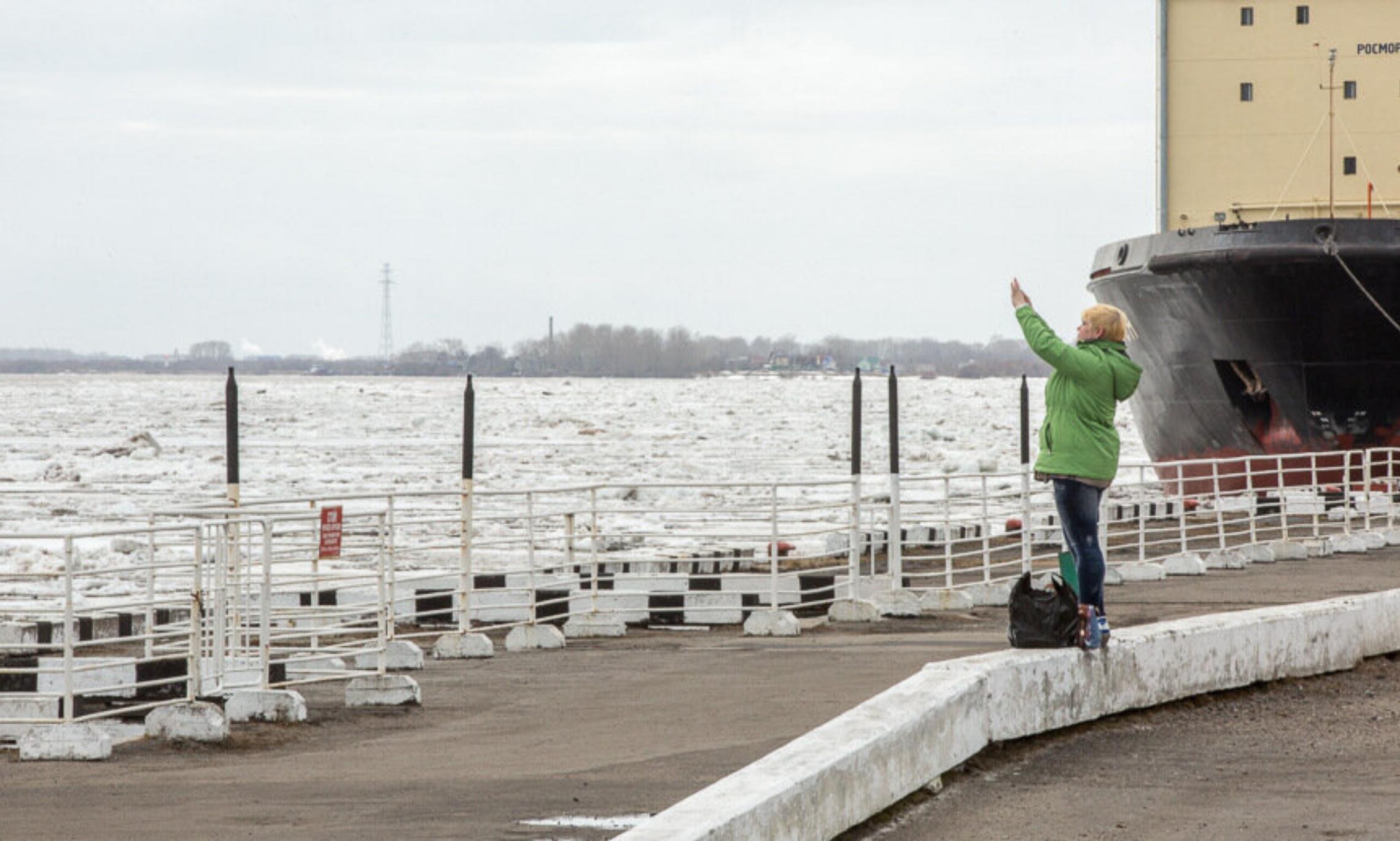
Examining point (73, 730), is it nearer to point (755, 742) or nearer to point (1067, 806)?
point (755, 742)

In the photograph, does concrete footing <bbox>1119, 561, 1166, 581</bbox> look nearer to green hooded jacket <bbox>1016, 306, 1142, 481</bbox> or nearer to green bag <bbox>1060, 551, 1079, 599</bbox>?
green bag <bbox>1060, 551, 1079, 599</bbox>

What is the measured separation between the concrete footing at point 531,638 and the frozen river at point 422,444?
3122mm

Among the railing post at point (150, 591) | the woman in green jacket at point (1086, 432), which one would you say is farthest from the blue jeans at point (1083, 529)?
the railing post at point (150, 591)

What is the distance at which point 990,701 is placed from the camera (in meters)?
7.79

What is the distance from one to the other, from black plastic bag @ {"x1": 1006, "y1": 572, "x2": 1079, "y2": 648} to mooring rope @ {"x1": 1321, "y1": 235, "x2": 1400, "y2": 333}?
864 inches

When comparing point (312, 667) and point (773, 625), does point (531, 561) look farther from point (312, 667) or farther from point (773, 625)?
point (773, 625)

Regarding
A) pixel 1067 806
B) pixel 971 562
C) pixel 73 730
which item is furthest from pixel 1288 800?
pixel 971 562

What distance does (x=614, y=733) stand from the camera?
840 cm

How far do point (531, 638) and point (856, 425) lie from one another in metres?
6.19

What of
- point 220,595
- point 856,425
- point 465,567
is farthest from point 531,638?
point 856,425

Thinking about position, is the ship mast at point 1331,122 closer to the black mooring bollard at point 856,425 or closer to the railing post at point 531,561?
the black mooring bollard at point 856,425

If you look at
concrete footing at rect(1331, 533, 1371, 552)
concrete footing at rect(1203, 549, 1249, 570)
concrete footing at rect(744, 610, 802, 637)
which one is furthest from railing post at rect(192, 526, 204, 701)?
concrete footing at rect(1331, 533, 1371, 552)

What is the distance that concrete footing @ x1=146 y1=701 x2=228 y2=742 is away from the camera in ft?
27.0

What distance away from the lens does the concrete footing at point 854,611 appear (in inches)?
579
